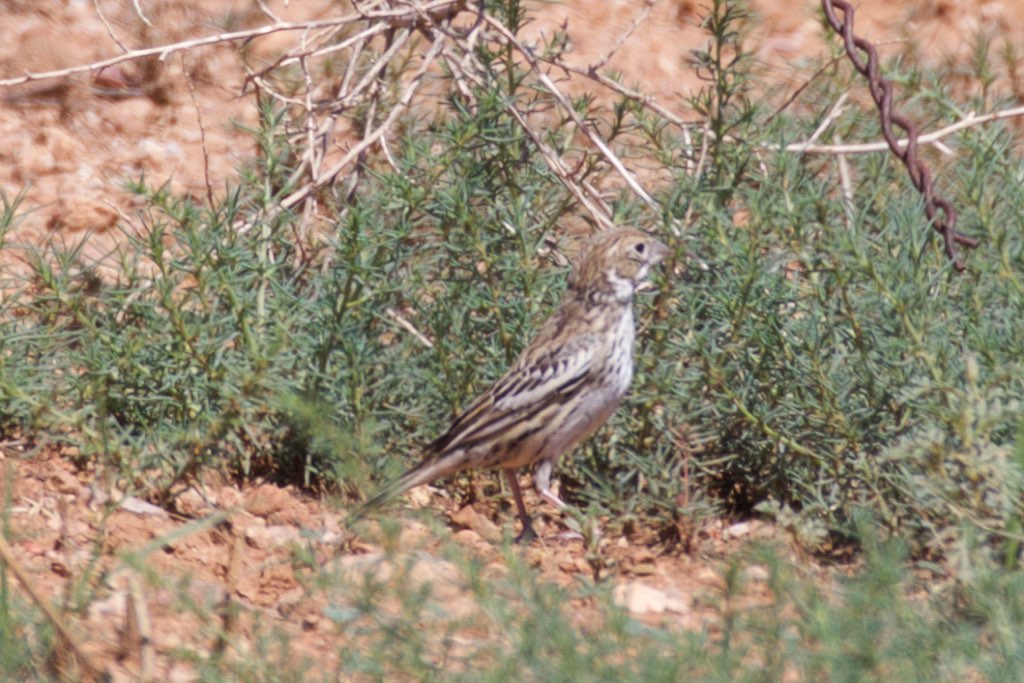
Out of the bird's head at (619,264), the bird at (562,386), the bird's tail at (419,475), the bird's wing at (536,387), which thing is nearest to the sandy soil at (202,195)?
the bird's tail at (419,475)

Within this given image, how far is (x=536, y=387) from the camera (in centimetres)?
569

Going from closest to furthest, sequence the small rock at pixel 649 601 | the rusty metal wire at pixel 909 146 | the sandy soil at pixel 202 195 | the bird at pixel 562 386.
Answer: the sandy soil at pixel 202 195 < the small rock at pixel 649 601 < the rusty metal wire at pixel 909 146 < the bird at pixel 562 386

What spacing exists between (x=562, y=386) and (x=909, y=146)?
1509 millimetres

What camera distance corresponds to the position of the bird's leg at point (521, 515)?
19.3ft

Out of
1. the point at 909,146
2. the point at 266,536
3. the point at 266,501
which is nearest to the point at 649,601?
the point at 266,536

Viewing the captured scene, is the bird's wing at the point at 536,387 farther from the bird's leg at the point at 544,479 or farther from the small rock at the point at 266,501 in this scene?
the small rock at the point at 266,501

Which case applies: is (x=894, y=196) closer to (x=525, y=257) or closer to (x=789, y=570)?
(x=525, y=257)

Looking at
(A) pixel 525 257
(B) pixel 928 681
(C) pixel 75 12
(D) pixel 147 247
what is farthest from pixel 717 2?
(C) pixel 75 12

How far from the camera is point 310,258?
638 cm

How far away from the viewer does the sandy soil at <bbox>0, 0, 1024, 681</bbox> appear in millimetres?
4836

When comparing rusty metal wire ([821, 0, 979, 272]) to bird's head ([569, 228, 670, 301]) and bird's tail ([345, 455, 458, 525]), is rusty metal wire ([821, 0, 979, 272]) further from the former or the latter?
bird's tail ([345, 455, 458, 525])

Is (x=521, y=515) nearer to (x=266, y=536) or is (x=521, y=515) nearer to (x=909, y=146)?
(x=266, y=536)

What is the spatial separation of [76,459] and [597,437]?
202cm

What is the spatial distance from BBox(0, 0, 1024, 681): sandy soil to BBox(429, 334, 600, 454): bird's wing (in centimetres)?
45
